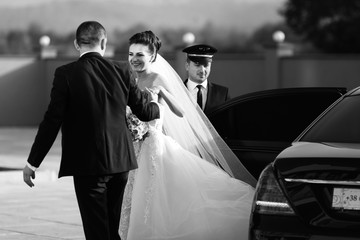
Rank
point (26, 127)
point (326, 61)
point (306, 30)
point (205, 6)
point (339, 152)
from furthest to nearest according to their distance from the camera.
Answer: point (205, 6)
point (306, 30)
point (26, 127)
point (326, 61)
point (339, 152)

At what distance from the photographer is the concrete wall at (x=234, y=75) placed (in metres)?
28.6

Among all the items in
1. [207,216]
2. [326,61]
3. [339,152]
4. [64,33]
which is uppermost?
[339,152]

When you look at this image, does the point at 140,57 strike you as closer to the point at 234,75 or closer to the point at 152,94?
the point at 152,94

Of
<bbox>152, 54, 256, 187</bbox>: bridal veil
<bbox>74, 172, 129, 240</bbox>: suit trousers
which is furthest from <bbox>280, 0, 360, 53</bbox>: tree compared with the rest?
<bbox>74, 172, 129, 240</bbox>: suit trousers

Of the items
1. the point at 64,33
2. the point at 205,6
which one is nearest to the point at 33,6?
the point at 64,33

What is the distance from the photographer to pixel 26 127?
31953mm

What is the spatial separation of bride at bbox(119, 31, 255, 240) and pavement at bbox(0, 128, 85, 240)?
59.4 inches

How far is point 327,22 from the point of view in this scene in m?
62.2

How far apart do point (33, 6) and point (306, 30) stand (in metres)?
37.7

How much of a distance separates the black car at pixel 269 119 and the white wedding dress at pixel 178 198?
273 millimetres

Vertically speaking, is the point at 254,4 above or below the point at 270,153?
below

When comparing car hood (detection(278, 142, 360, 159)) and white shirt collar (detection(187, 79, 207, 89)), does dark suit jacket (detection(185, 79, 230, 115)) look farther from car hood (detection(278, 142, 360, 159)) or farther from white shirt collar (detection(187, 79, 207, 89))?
car hood (detection(278, 142, 360, 159))

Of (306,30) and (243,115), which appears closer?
(243,115)

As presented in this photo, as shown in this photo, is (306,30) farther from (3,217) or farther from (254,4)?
(3,217)
